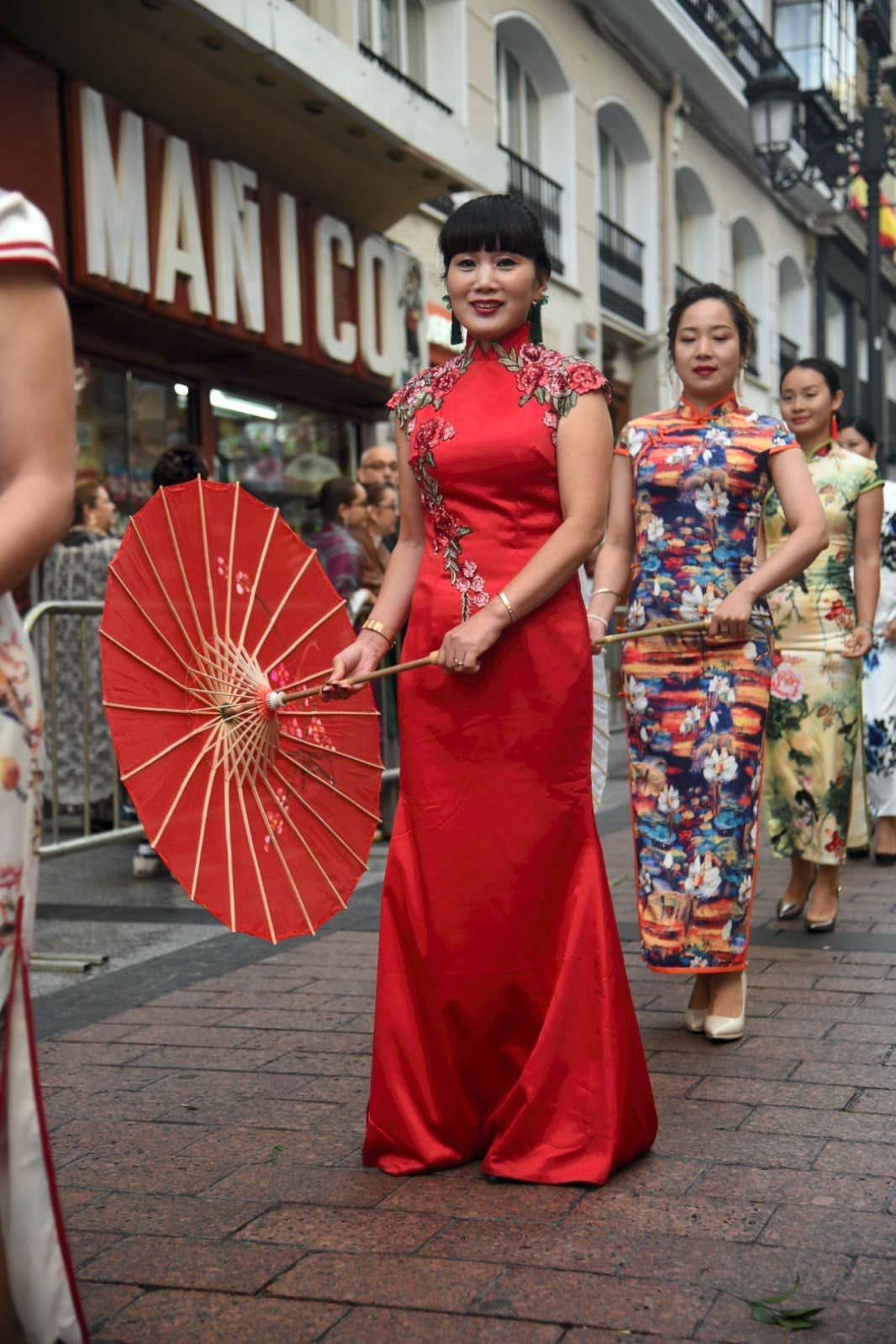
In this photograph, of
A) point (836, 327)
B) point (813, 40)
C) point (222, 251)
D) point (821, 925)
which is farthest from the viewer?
point (836, 327)

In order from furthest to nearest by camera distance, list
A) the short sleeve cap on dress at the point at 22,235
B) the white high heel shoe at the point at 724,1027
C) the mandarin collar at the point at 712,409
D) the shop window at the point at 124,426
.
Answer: the shop window at the point at 124,426 → the mandarin collar at the point at 712,409 → the white high heel shoe at the point at 724,1027 → the short sleeve cap on dress at the point at 22,235

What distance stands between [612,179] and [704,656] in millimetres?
16117

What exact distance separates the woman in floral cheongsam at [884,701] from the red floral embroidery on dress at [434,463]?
4.92 meters

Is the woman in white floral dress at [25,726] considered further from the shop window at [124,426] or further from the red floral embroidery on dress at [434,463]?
the shop window at [124,426]

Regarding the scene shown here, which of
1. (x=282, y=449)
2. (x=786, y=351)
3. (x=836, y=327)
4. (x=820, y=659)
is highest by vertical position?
(x=836, y=327)

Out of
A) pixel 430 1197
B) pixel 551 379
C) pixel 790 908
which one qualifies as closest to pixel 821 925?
pixel 790 908

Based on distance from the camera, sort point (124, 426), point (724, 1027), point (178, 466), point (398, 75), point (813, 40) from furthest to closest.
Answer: point (813, 40), point (398, 75), point (124, 426), point (178, 466), point (724, 1027)

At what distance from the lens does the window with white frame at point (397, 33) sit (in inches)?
526

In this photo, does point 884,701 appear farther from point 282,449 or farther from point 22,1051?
point 22,1051

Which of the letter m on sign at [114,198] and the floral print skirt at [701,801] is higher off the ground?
→ the letter m on sign at [114,198]

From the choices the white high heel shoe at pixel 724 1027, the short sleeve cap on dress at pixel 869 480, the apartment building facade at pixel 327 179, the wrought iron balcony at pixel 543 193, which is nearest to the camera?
the white high heel shoe at pixel 724 1027

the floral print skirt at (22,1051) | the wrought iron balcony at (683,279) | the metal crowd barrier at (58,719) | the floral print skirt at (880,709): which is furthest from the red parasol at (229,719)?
the wrought iron balcony at (683,279)

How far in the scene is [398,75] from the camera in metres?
13.4

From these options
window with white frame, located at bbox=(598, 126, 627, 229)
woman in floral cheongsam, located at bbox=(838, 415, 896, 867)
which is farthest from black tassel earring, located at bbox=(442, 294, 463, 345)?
window with white frame, located at bbox=(598, 126, 627, 229)
